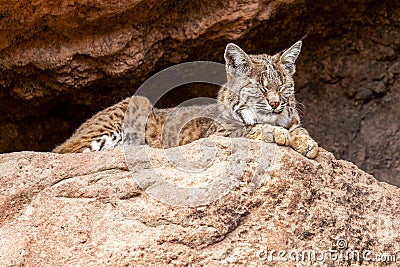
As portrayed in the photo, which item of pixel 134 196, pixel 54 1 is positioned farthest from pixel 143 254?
pixel 54 1

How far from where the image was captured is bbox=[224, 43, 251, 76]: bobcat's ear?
491 centimetres

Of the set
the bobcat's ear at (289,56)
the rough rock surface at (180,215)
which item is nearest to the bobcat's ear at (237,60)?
the bobcat's ear at (289,56)

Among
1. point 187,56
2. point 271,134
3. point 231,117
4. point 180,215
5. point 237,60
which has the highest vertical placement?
point 237,60

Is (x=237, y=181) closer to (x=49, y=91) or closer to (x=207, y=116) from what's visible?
(x=207, y=116)

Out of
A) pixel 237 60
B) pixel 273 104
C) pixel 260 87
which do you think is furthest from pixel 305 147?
pixel 237 60

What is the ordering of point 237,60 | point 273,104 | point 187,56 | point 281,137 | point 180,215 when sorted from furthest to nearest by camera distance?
1. point 187,56
2. point 237,60
3. point 273,104
4. point 281,137
5. point 180,215

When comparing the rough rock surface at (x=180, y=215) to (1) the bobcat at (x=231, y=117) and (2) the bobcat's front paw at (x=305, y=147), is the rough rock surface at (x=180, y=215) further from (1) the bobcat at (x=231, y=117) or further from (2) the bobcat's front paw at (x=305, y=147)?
(1) the bobcat at (x=231, y=117)

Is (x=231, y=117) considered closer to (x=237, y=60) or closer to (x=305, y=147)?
(x=237, y=60)

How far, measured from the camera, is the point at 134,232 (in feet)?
12.4

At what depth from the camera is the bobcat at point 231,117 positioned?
4.72 meters

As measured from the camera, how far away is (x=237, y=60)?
496 centimetres

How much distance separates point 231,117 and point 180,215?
1.38m

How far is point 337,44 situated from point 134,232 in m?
3.38

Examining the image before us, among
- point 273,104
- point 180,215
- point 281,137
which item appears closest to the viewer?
point 180,215
